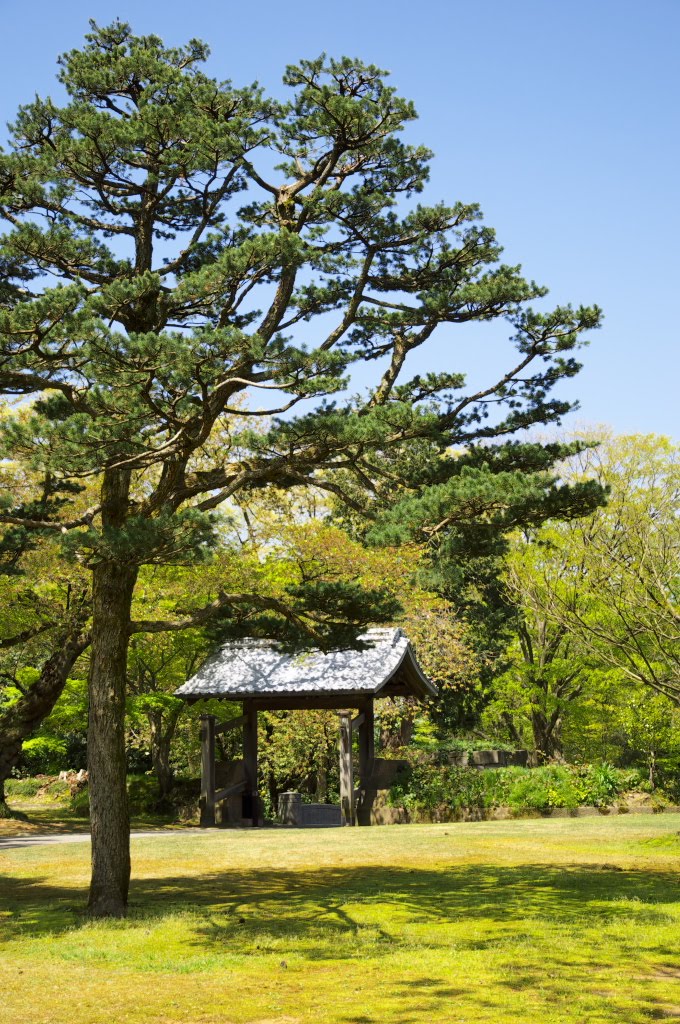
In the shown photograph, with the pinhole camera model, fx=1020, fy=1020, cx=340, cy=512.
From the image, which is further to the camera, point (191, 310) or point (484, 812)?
point (484, 812)

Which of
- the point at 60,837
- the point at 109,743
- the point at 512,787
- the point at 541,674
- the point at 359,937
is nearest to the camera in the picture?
the point at 359,937

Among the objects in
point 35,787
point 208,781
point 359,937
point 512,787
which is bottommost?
point 359,937

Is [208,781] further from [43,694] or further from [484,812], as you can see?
[484,812]

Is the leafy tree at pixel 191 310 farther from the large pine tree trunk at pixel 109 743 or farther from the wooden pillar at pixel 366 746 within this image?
the wooden pillar at pixel 366 746

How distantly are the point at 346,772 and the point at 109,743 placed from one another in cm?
1266

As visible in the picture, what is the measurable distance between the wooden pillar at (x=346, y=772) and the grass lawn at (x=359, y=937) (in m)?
6.32

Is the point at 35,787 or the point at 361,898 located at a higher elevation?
the point at 35,787

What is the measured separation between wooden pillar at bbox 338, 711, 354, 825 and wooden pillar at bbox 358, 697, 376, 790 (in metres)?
1.19

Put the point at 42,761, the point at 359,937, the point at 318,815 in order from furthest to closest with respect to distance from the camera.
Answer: the point at 42,761
the point at 318,815
the point at 359,937

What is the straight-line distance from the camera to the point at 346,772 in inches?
932

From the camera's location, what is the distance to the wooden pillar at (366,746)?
24953 mm

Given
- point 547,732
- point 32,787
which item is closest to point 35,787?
point 32,787

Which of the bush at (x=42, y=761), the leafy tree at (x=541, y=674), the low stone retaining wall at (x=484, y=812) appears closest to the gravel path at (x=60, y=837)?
the low stone retaining wall at (x=484, y=812)

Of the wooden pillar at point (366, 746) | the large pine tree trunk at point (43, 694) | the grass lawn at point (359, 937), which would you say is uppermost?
the large pine tree trunk at point (43, 694)
